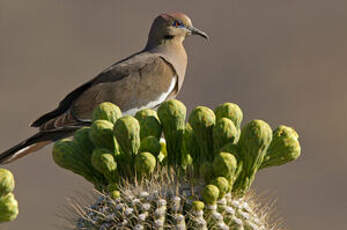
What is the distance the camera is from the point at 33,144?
7457 mm

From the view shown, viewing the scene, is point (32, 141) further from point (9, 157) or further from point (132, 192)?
point (132, 192)

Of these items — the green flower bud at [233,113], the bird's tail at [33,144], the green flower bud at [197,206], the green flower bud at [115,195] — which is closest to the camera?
the green flower bud at [197,206]

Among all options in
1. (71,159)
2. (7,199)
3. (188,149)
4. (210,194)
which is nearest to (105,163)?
(71,159)

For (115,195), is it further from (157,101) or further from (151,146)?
(157,101)

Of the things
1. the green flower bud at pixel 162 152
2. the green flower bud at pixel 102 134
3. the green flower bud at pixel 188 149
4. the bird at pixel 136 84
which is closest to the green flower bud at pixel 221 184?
the green flower bud at pixel 188 149

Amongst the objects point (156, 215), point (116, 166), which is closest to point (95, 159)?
point (116, 166)

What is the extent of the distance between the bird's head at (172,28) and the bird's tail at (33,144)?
160cm

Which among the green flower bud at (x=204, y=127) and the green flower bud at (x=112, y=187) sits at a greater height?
the green flower bud at (x=204, y=127)

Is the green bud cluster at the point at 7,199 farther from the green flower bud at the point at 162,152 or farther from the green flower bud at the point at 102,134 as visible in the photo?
the green flower bud at the point at 162,152

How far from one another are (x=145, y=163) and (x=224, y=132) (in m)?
0.51

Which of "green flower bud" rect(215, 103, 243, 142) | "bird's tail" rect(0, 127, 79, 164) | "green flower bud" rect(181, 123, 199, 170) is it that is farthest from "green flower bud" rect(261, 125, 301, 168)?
"bird's tail" rect(0, 127, 79, 164)

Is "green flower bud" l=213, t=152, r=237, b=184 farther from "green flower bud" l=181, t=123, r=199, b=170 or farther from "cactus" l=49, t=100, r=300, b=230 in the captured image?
"green flower bud" l=181, t=123, r=199, b=170

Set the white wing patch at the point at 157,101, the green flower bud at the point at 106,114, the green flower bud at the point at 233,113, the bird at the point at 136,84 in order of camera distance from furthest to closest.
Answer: the white wing patch at the point at 157,101, the bird at the point at 136,84, the green flower bud at the point at 106,114, the green flower bud at the point at 233,113

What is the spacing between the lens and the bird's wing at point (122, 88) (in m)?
7.99
